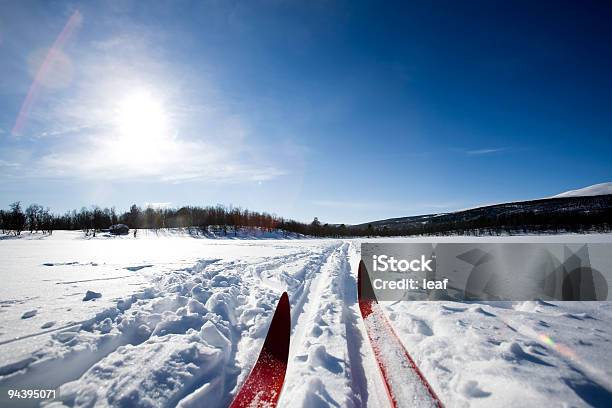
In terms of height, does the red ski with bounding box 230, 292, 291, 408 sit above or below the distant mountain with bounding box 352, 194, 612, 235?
below

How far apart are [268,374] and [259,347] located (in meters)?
0.79

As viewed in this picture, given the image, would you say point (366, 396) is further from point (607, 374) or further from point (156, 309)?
point (156, 309)

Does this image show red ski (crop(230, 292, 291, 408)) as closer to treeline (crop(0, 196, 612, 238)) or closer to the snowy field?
the snowy field

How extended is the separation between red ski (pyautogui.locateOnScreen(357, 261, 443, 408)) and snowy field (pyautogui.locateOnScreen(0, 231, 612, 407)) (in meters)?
0.11

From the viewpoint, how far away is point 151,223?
284ft

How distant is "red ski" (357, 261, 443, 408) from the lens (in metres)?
2.74

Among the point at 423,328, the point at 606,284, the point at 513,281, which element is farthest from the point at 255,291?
the point at 606,284

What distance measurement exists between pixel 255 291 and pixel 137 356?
12.5 feet

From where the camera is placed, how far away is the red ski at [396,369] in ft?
9.00

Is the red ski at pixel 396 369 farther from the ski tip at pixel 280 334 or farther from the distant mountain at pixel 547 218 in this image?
the distant mountain at pixel 547 218

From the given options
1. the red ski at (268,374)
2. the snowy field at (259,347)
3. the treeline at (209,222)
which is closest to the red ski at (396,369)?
the snowy field at (259,347)

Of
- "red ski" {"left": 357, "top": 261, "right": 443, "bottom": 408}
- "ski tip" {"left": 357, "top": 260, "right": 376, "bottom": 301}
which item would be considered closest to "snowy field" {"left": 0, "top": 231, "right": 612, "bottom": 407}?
"red ski" {"left": 357, "top": 261, "right": 443, "bottom": 408}

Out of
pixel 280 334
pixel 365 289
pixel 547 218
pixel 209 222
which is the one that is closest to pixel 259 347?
pixel 280 334

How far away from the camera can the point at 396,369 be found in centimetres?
329
